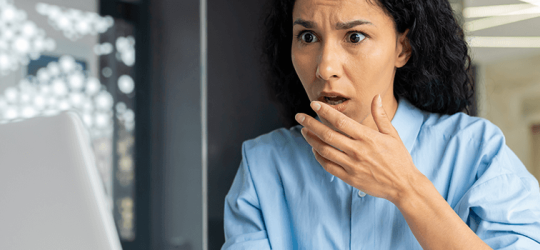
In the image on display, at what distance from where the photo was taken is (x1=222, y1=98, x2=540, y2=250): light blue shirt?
68cm

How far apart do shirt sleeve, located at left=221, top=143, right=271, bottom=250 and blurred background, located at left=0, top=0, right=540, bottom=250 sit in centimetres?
51

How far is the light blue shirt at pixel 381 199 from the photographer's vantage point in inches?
26.6

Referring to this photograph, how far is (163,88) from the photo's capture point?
6.30 feet

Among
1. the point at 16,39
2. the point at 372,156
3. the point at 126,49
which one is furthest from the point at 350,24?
the point at 16,39

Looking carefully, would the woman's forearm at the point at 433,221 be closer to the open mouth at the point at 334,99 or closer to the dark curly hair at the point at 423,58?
the open mouth at the point at 334,99

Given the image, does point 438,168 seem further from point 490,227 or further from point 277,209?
point 277,209

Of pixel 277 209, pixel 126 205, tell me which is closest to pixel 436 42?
pixel 277 209

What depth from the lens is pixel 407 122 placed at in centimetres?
87

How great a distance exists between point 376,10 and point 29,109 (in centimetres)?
171

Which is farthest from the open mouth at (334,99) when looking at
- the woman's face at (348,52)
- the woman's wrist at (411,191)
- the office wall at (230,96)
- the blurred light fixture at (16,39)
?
the blurred light fixture at (16,39)

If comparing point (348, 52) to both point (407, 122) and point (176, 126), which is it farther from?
point (176, 126)

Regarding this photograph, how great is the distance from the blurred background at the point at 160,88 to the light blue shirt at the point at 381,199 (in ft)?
0.92

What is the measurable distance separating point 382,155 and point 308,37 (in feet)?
1.05

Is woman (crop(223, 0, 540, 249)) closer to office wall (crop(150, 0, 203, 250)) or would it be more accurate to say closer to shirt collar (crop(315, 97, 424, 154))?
shirt collar (crop(315, 97, 424, 154))
